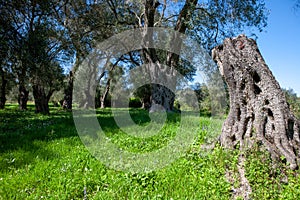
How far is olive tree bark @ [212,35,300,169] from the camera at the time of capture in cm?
462

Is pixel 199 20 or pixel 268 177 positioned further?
pixel 199 20

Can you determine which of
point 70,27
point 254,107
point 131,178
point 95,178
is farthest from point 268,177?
point 70,27

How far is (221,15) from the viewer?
52.4 ft

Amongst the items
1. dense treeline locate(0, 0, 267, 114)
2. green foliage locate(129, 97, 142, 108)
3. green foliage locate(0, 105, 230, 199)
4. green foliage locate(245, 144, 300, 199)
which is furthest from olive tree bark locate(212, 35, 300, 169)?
green foliage locate(129, 97, 142, 108)

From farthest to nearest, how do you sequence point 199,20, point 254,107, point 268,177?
point 199,20 → point 254,107 → point 268,177

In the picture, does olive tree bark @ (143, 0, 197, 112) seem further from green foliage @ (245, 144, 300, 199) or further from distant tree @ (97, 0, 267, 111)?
green foliage @ (245, 144, 300, 199)

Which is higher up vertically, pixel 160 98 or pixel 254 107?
pixel 160 98

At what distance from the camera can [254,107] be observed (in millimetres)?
5270

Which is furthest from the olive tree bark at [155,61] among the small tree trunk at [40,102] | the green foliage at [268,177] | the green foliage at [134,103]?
the green foliage at [134,103]

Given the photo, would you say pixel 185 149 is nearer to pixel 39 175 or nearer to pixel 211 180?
pixel 211 180

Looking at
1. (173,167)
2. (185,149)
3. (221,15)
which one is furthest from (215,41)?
(173,167)

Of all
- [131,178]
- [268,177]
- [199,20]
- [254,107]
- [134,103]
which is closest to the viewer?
[268,177]

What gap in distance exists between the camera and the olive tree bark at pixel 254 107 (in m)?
4.62

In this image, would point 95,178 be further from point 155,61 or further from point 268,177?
point 155,61
